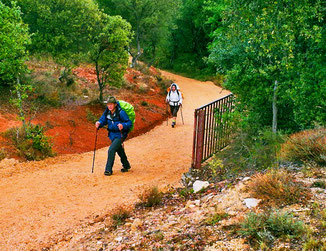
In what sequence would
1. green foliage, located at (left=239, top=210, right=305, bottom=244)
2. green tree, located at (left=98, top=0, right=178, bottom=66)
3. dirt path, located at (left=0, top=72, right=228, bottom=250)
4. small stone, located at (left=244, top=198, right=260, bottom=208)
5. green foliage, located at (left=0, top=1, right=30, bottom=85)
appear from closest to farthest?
green foliage, located at (left=239, top=210, right=305, bottom=244), small stone, located at (left=244, top=198, right=260, bottom=208), dirt path, located at (left=0, top=72, right=228, bottom=250), green foliage, located at (left=0, top=1, right=30, bottom=85), green tree, located at (left=98, top=0, right=178, bottom=66)

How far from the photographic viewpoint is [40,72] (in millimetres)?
16672

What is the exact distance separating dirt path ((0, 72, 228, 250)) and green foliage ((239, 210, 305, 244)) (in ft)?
10.1

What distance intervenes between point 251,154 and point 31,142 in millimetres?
6641

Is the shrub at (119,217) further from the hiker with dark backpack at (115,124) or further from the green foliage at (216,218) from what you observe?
the hiker with dark backpack at (115,124)

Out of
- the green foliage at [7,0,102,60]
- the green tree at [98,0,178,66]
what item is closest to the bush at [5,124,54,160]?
the green foliage at [7,0,102,60]

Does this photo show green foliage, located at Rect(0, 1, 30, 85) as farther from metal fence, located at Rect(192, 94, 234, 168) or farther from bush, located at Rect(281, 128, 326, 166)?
bush, located at Rect(281, 128, 326, 166)

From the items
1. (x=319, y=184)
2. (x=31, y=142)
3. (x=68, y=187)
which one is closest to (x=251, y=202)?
(x=319, y=184)

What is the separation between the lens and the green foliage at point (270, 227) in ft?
13.1

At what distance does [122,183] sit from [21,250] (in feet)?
10.0

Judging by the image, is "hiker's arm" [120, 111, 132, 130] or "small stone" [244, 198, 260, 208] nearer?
"small stone" [244, 198, 260, 208]

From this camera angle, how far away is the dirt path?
237 inches

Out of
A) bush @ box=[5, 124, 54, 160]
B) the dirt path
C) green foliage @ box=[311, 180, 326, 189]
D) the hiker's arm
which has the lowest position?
the dirt path

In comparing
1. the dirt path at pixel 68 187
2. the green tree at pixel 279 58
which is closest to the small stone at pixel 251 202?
the dirt path at pixel 68 187

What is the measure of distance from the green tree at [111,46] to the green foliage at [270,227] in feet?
38.1
